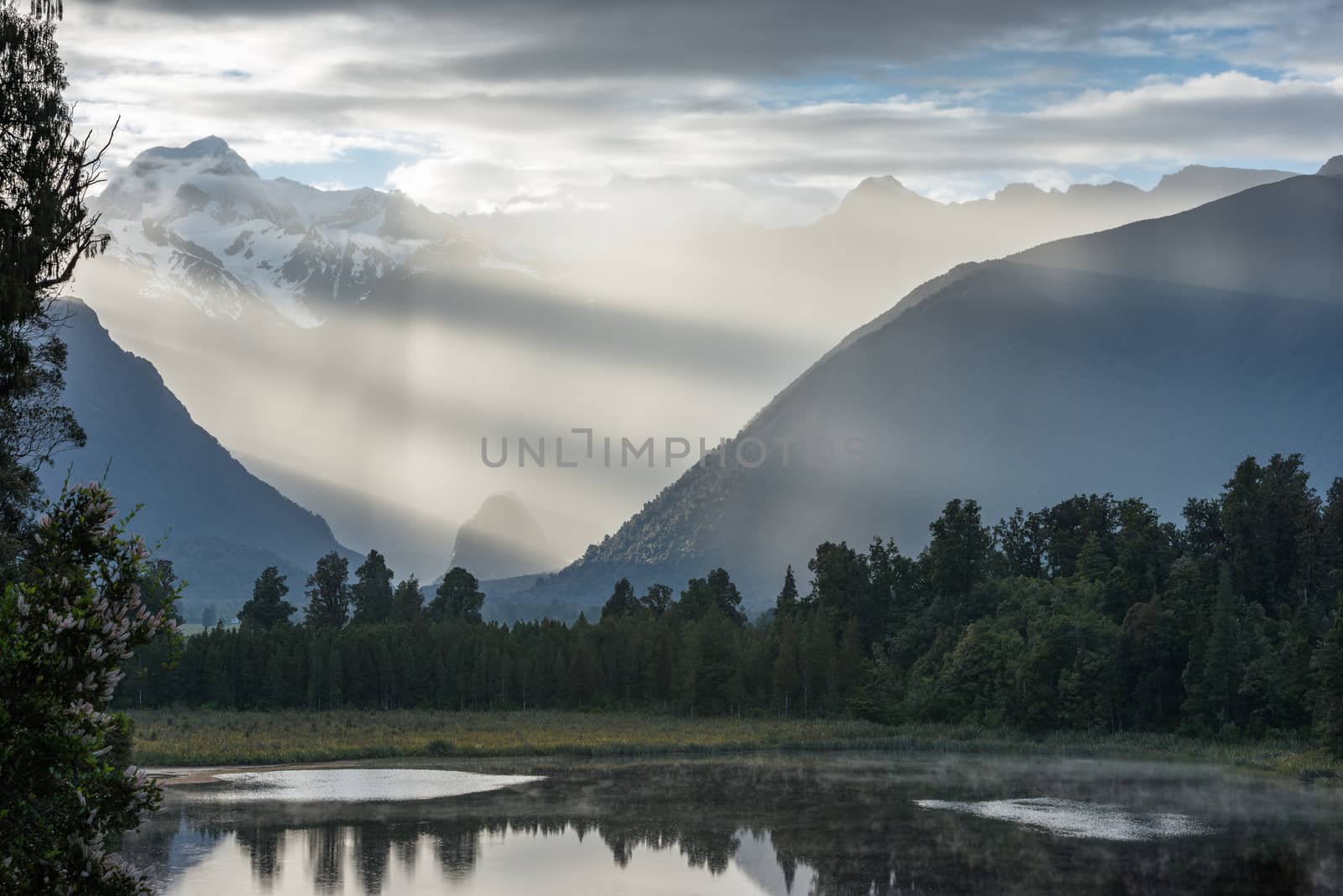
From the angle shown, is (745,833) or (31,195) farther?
(745,833)

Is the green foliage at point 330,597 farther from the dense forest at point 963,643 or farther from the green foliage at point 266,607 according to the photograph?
the dense forest at point 963,643

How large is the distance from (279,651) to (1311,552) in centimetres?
9597

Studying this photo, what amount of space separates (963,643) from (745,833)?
6053 cm

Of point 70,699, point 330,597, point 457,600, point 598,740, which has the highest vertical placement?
point 330,597

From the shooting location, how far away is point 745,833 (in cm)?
6162

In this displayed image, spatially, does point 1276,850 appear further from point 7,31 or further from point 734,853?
point 7,31

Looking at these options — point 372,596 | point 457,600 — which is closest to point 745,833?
point 457,600

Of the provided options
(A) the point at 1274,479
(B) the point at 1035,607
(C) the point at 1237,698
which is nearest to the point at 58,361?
(C) the point at 1237,698

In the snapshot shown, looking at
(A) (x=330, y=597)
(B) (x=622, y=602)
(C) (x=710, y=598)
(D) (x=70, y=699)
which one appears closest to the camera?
(D) (x=70, y=699)

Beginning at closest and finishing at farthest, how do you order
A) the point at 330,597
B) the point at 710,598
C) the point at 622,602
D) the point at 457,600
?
1. the point at 710,598
2. the point at 330,597
3. the point at 457,600
4. the point at 622,602

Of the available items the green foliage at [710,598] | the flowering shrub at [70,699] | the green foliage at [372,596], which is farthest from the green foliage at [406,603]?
the flowering shrub at [70,699]

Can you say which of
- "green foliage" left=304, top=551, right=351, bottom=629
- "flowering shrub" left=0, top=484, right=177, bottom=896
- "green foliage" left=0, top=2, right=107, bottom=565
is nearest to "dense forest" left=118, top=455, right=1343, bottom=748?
"green foliage" left=304, top=551, right=351, bottom=629

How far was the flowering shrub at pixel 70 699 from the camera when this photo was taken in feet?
61.3

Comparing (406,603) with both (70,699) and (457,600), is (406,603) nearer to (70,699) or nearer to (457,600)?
(457,600)
